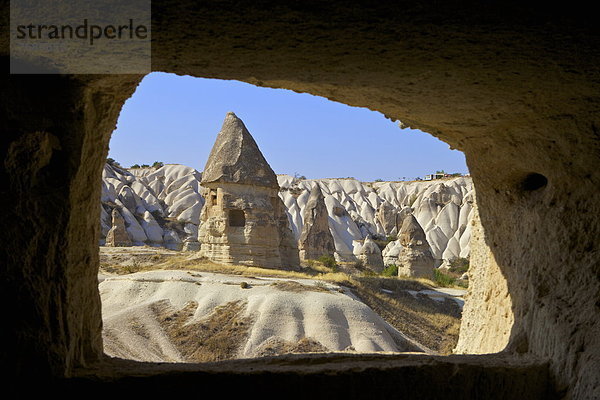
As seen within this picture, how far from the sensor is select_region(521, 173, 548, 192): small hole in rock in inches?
168

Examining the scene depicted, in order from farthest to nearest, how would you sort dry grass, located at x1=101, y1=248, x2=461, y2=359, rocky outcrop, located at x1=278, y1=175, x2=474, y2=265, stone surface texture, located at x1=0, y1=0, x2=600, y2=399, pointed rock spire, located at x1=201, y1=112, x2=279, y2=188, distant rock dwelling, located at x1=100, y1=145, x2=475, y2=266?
rocky outcrop, located at x1=278, y1=175, x2=474, y2=265
distant rock dwelling, located at x1=100, y1=145, x2=475, y2=266
pointed rock spire, located at x1=201, y1=112, x2=279, y2=188
dry grass, located at x1=101, y1=248, x2=461, y2=359
stone surface texture, located at x1=0, y1=0, x2=600, y2=399

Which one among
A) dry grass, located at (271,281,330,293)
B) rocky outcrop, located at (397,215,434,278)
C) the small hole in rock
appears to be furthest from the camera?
rocky outcrop, located at (397,215,434,278)

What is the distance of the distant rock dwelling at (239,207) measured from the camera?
17328mm

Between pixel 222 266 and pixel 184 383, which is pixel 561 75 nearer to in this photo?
pixel 184 383

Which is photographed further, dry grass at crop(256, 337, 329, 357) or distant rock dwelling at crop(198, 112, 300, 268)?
distant rock dwelling at crop(198, 112, 300, 268)

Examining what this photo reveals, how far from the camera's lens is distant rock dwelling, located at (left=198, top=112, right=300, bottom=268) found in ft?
56.9

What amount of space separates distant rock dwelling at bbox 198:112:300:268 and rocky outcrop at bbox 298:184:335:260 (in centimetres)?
991

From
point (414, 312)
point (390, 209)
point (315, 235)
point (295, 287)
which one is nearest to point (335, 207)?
point (390, 209)

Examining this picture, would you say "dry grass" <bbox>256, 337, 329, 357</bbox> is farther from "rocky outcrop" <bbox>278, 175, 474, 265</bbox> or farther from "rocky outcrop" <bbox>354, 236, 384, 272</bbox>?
"rocky outcrop" <bbox>278, 175, 474, 265</bbox>

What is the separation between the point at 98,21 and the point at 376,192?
63.0m

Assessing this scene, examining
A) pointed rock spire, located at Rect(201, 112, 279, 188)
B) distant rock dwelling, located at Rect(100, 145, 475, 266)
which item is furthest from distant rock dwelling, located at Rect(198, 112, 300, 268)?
distant rock dwelling, located at Rect(100, 145, 475, 266)

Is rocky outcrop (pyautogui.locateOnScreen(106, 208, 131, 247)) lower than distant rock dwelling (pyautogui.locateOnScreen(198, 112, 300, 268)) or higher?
lower

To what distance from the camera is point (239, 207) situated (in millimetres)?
17438

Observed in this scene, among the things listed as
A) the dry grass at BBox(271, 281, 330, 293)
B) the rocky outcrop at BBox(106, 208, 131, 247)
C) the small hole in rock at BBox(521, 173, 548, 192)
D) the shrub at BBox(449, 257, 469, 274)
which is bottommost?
the shrub at BBox(449, 257, 469, 274)
